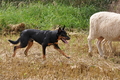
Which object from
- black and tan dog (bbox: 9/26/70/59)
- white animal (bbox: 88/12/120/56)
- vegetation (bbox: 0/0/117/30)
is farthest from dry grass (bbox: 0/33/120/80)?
vegetation (bbox: 0/0/117/30)

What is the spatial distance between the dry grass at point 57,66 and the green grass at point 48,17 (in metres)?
3.23

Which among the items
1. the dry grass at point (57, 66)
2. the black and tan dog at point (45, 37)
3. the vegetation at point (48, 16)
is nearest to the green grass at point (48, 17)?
the vegetation at point (48, 16)

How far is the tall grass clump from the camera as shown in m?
10.0

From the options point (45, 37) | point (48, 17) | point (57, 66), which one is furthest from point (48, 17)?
point (57, 66)

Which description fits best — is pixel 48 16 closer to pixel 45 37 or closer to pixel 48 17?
pixel 48 17

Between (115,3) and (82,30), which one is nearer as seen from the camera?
(82,30)

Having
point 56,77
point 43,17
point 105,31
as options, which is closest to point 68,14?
point 43,17

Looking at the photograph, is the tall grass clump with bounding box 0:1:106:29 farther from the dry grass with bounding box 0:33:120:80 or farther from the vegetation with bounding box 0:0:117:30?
the dry grass with bounding box 0:33:120:80

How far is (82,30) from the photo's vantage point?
9.84 m

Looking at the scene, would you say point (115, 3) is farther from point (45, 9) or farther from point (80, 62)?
point (80, 62)

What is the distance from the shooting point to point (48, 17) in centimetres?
1072

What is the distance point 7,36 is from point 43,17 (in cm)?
249

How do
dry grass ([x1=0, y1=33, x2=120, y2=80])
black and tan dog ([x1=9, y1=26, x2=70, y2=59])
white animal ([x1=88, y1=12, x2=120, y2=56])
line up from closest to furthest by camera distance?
dry grass ([x1=0, y1=33, x2=120, y2=80]) < black and tan dog ([x1=9, y1=26, x2=70, y2=59]) < white animal ([x1=88, y1=12, x2=120, y2=56])

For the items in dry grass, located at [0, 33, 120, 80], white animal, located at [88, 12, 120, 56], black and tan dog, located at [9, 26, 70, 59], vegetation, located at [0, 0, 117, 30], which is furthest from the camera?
vegetation, located at [0, 0, 117, 30]
